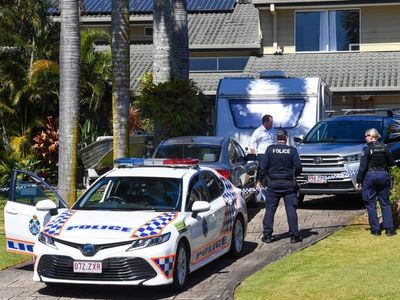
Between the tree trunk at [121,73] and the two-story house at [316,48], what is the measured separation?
11939mm

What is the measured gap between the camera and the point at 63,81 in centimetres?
1486

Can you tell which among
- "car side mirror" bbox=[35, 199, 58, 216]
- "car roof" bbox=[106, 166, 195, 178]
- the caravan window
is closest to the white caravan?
Result: the caravan window

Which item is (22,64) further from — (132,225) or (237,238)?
(132,225)

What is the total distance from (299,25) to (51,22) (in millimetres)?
9201

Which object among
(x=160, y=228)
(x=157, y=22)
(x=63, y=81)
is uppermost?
(x=157, y=22)

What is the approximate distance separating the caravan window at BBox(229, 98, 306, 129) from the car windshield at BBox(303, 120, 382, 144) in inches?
61.9

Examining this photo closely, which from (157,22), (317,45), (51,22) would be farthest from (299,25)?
(157,22)

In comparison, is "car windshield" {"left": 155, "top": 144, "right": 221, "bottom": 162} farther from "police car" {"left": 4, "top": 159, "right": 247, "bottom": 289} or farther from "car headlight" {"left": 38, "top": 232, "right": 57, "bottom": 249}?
"car headlight" {"left": 38, "top": 232, "right": 57, "bottom": 249}

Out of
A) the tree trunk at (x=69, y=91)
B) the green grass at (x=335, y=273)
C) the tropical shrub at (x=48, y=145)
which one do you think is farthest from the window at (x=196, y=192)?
the tropical shrub at (x=48, y=145)

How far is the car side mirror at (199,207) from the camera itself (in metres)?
10.6

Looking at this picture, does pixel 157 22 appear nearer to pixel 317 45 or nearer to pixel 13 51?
pixel 13 51

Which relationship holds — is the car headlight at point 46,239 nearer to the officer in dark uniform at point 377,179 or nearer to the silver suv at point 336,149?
the officer in dark uniform at point 377,179

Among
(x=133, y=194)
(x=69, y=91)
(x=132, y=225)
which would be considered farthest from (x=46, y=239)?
(x=69, y=91)

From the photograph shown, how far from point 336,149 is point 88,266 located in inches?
324
